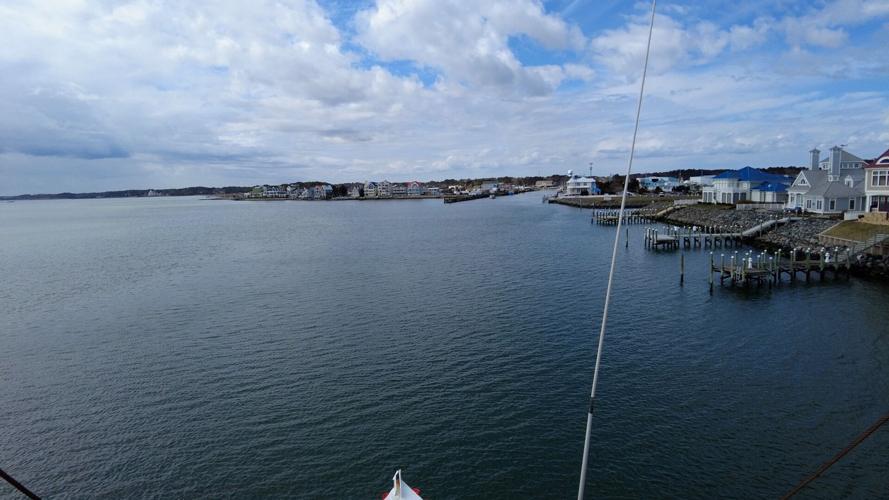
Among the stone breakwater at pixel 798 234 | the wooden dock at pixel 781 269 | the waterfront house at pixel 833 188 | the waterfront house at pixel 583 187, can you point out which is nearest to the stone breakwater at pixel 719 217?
the waterfront house at pixel 833 188

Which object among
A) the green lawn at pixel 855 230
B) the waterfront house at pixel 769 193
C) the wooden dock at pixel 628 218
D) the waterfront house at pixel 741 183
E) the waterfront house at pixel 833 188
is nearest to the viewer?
the green lawn at pixel 855 230

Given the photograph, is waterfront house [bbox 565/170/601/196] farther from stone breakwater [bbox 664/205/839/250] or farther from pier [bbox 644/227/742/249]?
pier [bbox 644/227/742/249]

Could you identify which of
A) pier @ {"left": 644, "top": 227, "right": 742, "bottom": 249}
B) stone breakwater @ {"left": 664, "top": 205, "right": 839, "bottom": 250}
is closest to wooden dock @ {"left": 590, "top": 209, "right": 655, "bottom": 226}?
stone breakwater @ {"left": 664, "top": 205, "right": 839, "bottom": 250}

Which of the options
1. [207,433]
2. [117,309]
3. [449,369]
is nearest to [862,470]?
[449,369]

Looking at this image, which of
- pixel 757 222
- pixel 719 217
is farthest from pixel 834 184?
pixel 719 217

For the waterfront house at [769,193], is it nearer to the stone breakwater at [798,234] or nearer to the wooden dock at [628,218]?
the wooden dock at [628,218]

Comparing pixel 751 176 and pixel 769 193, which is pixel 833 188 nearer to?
pixel 769 193
